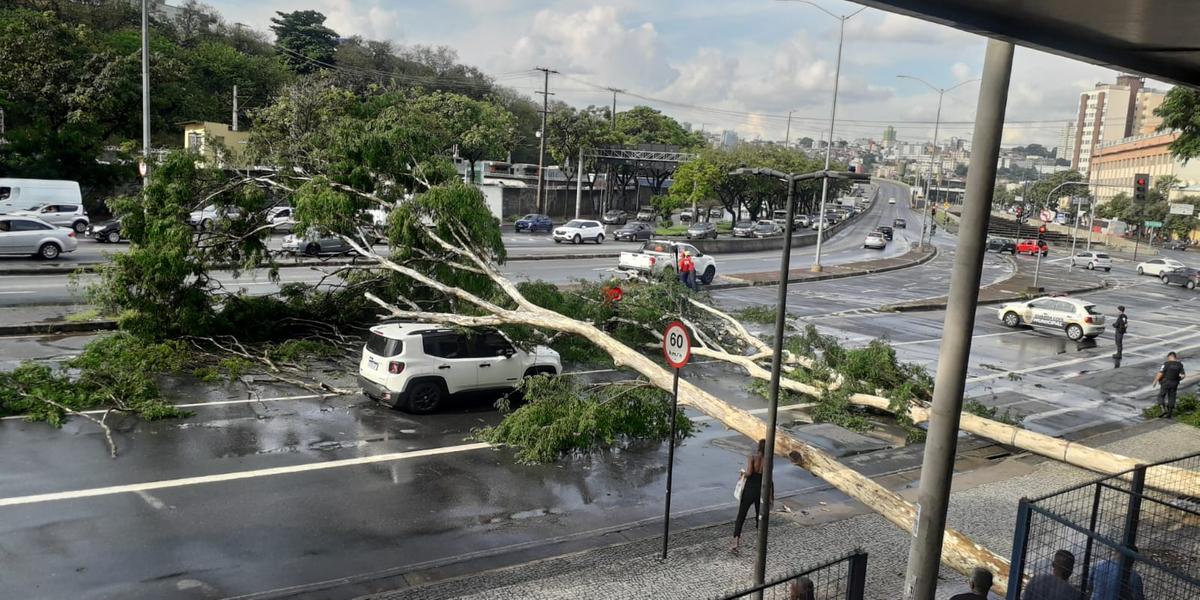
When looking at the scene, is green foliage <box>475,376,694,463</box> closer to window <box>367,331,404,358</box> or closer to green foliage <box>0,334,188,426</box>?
window <box>367,331,404,358</box>

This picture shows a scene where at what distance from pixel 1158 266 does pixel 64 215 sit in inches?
2467

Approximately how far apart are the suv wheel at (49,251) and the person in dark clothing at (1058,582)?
30.8m

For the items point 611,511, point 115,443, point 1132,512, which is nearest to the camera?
point 1132,512

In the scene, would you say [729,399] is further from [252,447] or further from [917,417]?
[252,447]

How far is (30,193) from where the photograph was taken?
116ft

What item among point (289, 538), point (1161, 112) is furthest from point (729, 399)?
point (1161, 112)

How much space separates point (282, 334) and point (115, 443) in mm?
6735

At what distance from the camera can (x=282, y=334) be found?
713 inches

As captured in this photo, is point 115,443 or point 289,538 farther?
point 115,443

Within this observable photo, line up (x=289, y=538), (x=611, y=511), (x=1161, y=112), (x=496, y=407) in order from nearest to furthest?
(x=289, y=538), (x=611, y=511), (x=496, y=407), (x=1161, y=112)

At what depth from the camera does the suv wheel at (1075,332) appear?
26781 millimetres

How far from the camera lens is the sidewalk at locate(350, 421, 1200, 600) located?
8.09m

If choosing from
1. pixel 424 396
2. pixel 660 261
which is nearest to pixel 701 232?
pixel 660 261

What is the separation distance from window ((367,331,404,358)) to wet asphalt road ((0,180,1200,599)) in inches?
41.1
